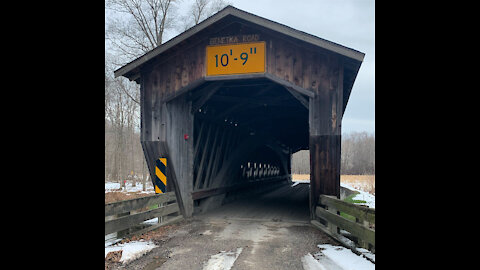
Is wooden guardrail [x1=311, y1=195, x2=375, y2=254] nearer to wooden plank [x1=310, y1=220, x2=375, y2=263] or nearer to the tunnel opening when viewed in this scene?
wooden plank [x1=310, y1=220, x2=375, y2=263]

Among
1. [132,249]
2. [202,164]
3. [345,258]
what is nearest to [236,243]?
[132,249]

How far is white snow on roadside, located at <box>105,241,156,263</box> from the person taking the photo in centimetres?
464

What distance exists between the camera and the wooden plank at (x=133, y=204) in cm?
523

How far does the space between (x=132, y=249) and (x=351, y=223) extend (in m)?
3.58

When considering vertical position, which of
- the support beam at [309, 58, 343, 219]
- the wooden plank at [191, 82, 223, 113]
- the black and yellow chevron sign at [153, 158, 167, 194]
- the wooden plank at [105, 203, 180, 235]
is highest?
the wooden plank at [191, 82, 223, 113]

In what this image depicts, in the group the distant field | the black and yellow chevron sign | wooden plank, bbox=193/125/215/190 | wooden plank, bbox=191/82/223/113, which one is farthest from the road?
the distant field

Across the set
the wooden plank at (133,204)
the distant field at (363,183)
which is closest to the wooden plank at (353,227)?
the wooden plank at (133,204)

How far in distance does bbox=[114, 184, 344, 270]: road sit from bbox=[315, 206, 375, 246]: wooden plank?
1.27 ft

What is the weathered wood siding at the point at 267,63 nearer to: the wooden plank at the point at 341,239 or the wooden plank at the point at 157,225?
the wooden plank at the point at 157,225
